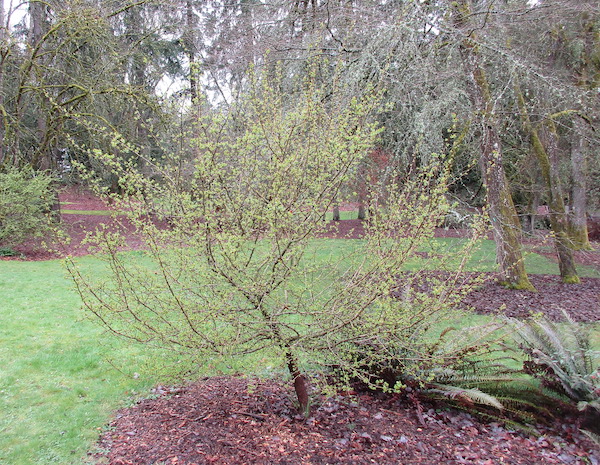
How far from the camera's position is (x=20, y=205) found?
11.8 metres

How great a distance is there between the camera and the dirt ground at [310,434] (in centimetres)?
298

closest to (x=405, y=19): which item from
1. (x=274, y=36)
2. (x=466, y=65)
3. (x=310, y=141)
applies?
(x=466, y=65)

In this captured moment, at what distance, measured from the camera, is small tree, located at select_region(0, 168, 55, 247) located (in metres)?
11.6

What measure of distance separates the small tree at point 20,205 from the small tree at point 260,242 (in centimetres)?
1036

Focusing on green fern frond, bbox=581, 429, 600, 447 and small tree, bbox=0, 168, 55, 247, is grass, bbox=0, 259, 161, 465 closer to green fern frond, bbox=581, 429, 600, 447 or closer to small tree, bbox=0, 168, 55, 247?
Answer: green fern frond, bbox=581, 429, 600, 447

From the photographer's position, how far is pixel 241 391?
13.3 feet

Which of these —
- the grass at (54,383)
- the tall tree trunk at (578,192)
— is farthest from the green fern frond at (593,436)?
the tall tree trunk at (578,192)

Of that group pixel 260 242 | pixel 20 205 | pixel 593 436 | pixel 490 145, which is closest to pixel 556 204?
pixel 490 145

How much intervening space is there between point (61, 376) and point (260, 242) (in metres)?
2.86

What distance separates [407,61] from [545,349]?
4308mm

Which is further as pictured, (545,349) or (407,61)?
(407,61)

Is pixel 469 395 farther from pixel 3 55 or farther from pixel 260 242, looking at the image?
pixel 3 55

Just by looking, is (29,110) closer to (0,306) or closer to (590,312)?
(0,306)

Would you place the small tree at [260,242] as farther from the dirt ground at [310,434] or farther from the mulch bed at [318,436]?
the mulch bed at [318,436]
